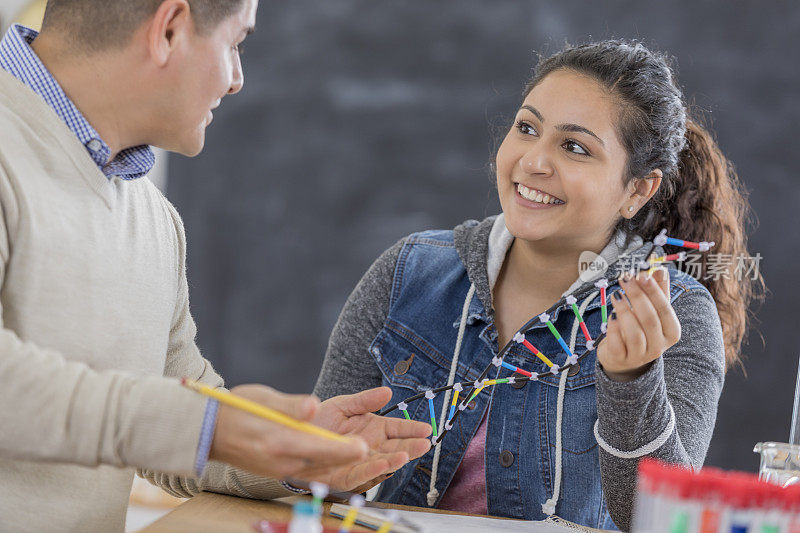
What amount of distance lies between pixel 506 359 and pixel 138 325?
29.5 inches

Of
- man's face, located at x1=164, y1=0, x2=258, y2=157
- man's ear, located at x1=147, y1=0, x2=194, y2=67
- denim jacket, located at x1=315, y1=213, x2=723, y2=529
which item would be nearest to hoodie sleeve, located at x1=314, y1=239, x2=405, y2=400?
denim jacket, located at x1=315, y1=213, x2=723, y2=529

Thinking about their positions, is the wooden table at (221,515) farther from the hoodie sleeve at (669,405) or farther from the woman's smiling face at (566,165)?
the woman's smiling face at (566,165)

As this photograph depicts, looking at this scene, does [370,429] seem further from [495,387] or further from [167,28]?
[167,28]

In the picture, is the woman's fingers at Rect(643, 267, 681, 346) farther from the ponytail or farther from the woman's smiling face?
the ponytail

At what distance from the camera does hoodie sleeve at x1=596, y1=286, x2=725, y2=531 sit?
1.16m

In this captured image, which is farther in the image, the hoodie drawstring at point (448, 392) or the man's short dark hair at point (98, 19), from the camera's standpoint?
the hoodie drawstring at point (448, 392)

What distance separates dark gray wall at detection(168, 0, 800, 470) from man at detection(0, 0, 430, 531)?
1.31 m

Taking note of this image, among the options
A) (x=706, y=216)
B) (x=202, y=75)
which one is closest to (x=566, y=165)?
(x=706, y=216)

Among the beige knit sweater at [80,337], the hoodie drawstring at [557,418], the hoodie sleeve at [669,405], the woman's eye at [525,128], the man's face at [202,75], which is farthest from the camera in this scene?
the woman's eye at [525,128]

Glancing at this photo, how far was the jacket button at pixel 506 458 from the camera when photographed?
1490 millimetres

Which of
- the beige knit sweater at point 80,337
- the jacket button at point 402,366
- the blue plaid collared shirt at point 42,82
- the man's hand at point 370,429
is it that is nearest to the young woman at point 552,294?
the jacket button at point 402,366

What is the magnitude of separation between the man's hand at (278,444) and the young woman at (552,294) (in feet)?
2.61

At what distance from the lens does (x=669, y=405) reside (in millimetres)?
1229

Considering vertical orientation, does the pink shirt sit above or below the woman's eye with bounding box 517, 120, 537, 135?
below
